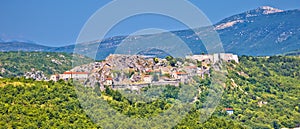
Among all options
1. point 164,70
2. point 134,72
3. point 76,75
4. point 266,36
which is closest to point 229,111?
point 164,70

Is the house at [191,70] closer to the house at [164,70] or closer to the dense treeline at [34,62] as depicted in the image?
the house at [164,70]

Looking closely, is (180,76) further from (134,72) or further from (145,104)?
(145,104)

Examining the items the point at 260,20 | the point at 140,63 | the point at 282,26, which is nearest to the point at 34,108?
the point at 140,63

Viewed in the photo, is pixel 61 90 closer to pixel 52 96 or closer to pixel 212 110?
pixel 52 96

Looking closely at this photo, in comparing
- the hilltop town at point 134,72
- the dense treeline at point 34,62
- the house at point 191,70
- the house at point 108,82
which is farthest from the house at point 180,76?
the dense treeline at point 34,62

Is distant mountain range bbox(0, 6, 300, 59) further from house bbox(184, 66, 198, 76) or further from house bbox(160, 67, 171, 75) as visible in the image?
house bbox(160, 67, 171, 75)

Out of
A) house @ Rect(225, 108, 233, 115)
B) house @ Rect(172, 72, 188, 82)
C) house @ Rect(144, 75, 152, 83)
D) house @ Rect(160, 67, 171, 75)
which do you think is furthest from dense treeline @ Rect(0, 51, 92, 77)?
house @ Rect(144, 75, 152, 83)
